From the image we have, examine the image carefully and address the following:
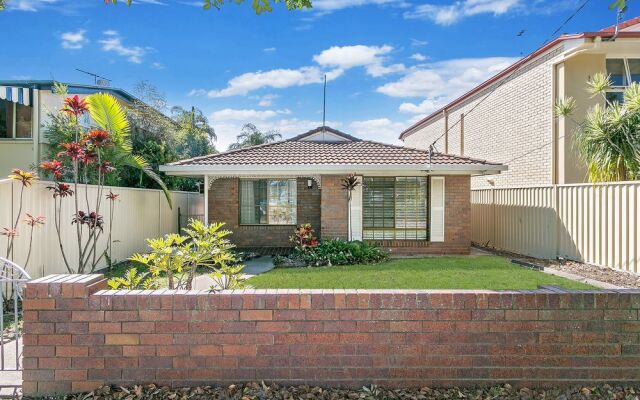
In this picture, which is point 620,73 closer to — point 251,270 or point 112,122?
point 251,270

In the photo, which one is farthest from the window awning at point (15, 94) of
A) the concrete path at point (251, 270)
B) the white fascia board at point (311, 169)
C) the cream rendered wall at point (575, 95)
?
the cream rendered wall at point (575, 95)

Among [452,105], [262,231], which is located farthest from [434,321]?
[452,105]

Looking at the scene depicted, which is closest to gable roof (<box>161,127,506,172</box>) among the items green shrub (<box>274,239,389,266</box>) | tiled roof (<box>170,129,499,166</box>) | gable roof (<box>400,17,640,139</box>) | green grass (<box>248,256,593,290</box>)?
tiled roof (<box>170,129,499,166</box>)

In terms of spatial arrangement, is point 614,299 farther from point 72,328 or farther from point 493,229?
point 493,229

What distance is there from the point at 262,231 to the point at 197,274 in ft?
15.9

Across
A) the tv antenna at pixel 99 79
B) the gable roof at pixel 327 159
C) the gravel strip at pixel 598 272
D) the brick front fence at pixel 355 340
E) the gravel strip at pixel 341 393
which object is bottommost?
the gravel strip at pixel 341 393

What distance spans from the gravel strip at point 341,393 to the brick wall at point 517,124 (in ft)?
34.7

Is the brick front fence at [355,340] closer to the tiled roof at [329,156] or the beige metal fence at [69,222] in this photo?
the beige metal fence at [69,222]

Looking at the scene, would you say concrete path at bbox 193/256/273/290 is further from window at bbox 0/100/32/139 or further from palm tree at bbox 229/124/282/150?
palm tree at bbox 229/124/282/150

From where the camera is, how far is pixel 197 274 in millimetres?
9680

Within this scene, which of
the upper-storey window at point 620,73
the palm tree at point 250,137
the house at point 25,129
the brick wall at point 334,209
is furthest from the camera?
the palm tree at point 250,137

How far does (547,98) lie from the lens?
12680 millimetres

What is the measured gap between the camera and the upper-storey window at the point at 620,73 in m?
12.2

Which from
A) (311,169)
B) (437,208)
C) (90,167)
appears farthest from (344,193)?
(90,167)
